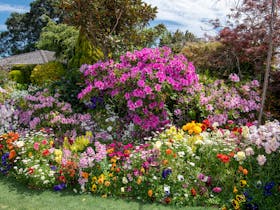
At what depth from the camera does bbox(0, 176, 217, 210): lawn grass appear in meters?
4.52

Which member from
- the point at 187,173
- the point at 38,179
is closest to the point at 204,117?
the point at 187,173

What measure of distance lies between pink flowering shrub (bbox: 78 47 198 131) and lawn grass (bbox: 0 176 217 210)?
2278 millimetres

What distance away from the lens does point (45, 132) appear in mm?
6742

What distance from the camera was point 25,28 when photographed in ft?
151

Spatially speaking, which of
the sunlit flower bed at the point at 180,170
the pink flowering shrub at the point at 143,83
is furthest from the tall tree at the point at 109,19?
the sunlit flower bed at the point at 180,170

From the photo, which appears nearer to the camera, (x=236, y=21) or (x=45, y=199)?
(x=45, y=199)

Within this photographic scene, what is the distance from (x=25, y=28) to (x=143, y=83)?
142ft

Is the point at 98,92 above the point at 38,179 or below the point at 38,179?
above

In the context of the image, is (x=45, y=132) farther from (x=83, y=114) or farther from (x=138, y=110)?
(x=138, y=110)

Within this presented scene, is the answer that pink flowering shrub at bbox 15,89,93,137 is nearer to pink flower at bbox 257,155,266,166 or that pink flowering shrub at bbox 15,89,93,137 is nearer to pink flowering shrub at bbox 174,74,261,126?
pink flowering shrub at bbox 174,74,261,126

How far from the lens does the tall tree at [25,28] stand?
4431 centimetres

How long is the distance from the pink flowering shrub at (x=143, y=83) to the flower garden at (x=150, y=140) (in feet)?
0.07

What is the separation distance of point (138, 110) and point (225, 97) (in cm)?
199

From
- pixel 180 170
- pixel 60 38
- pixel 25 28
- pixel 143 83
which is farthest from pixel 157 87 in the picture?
pixel 25 28
